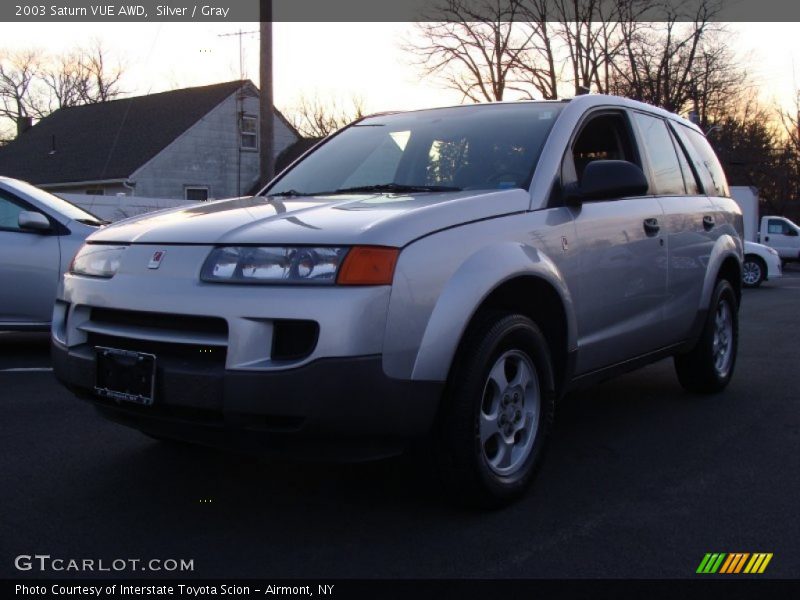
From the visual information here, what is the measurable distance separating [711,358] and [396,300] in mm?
3457

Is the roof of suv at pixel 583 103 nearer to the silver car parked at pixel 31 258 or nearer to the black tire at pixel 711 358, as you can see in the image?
the black tire at pixel 711 358

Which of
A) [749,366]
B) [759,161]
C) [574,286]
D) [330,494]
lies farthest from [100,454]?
[759,161]

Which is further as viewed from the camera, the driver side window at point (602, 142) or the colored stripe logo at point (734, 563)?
the driver side window at point (602, 142)

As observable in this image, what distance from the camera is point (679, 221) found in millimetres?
5258

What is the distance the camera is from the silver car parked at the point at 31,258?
7348mm

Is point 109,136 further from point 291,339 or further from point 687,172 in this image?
point 291,339

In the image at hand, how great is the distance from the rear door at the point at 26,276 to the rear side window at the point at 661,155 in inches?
187

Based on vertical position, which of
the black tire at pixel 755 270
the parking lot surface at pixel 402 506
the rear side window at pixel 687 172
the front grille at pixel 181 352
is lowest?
the black tire at pixel 755 270

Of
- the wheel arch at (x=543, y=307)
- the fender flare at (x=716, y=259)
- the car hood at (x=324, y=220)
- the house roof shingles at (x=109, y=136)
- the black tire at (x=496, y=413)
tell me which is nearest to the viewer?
the car hood at (x=324, y=220)

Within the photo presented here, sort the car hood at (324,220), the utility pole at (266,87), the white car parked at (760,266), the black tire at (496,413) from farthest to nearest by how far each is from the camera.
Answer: the white car parked at (760,266) < the utility pole at (266,87) < the black tire at (496,413) < the car hood at (324,220)

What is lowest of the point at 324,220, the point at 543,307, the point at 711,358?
the point at 711,358

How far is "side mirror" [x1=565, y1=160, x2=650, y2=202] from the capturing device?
4184 millimetres

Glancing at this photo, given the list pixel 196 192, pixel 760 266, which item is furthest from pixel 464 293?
pixel 196 192

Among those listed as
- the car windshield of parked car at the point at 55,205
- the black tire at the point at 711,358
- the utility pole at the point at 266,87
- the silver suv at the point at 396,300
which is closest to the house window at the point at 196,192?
the utility pole at the point at 266,87
